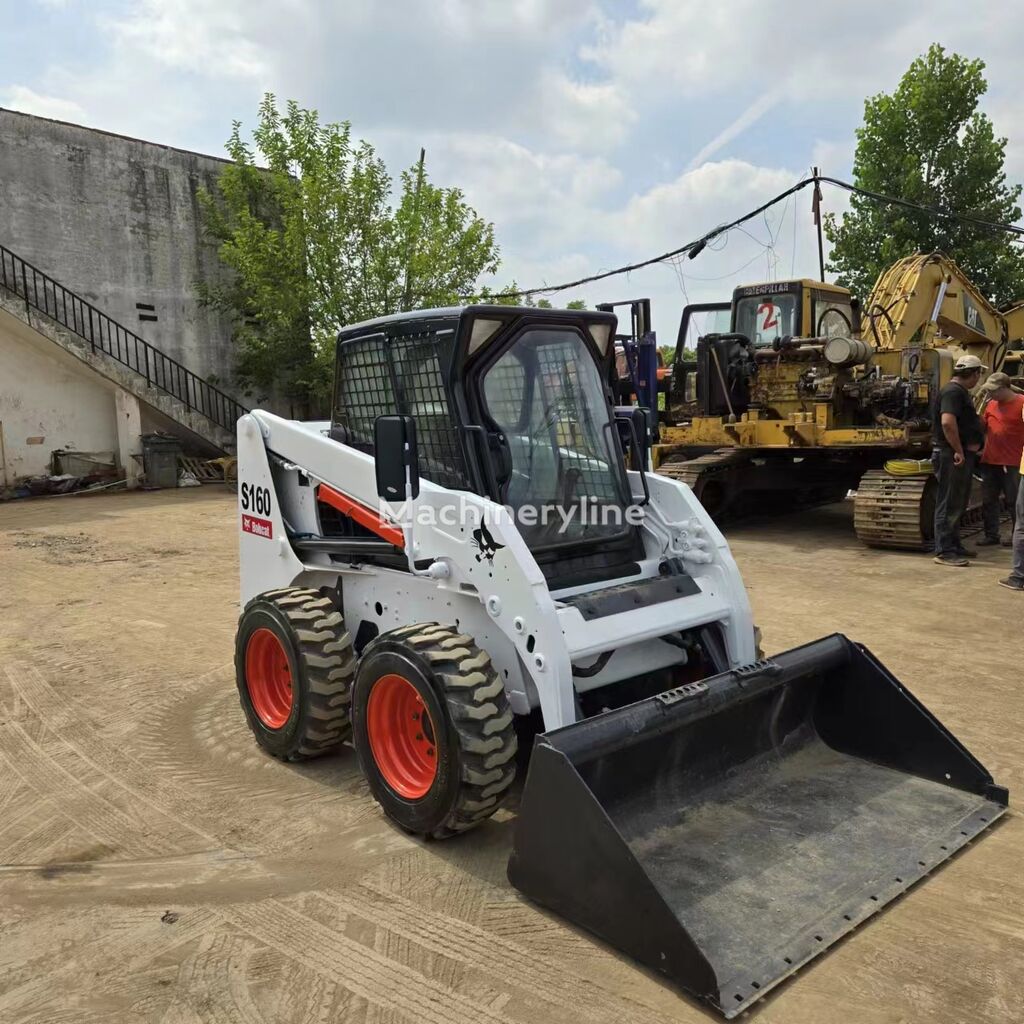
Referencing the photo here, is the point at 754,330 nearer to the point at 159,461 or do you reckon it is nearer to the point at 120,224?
the point at 159,461

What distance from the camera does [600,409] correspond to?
428cm

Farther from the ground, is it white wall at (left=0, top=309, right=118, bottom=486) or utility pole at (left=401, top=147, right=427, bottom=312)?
utility pole at (left=401, top=147, right=427, bottom=312)

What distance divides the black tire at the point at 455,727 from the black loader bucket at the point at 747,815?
29 cm

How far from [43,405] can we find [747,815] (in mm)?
17775

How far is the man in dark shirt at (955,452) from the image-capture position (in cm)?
832

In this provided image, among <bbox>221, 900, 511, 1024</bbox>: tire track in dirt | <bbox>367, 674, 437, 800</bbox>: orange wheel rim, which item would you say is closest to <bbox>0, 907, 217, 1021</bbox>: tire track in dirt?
<bbox>221, 900, 511, 1024</bbox>: tire track in dirt

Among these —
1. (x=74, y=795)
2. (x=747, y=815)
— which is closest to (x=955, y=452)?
(x=747, y=815)

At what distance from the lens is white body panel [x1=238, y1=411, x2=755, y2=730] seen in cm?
333

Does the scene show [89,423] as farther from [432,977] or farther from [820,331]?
[432,977]

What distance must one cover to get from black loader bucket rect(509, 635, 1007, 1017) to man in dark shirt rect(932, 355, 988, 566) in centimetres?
528

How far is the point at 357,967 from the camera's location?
274 cm

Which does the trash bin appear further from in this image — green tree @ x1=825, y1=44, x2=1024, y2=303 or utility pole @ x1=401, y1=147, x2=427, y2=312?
green tree @ x1=825, y1=44, x2=1024, y2=303

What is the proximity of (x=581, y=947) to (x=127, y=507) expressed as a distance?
14125 millimetres

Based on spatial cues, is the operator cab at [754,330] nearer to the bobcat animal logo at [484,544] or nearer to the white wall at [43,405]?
the bobcat animal logo at [484,544]
